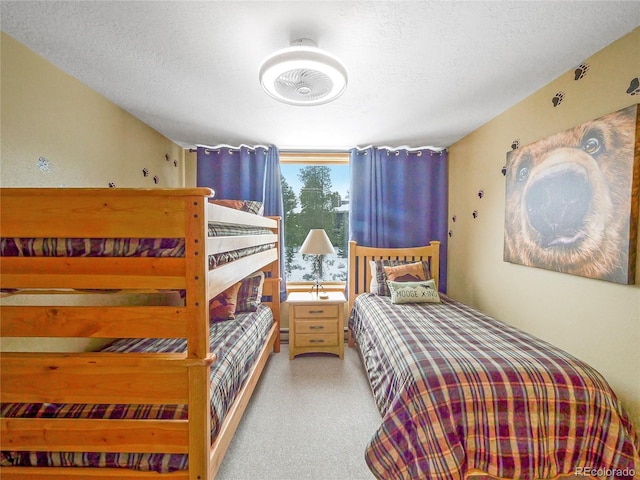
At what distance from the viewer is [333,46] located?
1572mm

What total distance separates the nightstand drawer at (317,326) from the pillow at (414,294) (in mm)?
658

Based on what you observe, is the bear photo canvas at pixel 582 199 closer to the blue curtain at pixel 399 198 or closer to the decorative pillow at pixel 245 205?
the blue curtain at pixel 399 198

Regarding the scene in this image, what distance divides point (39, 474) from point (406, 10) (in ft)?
8.29

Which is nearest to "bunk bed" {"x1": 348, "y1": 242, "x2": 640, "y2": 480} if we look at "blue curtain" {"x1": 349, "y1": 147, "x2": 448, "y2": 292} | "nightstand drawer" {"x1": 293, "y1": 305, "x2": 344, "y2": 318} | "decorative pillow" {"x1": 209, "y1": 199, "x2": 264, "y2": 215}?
"nightstand drawer" {"x1": 293, "y1": 305, "x2": 344, "y2": 318}

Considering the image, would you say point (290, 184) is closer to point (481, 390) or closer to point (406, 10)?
point (406, 10)

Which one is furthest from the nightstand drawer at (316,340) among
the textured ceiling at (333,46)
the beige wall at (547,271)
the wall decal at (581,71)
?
the wall decal at (581,71)

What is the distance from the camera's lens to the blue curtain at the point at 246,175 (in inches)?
132

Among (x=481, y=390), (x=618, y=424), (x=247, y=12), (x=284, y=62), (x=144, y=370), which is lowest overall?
(x=618, y=424)

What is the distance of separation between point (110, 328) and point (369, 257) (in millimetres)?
2635

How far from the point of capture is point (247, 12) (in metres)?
1.33

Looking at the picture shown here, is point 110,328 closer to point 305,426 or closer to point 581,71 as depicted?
point 305,426

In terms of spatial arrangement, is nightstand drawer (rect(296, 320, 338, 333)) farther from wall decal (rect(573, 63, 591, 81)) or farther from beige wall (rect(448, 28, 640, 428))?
wall decal (rect(573, 63, 591, 81))

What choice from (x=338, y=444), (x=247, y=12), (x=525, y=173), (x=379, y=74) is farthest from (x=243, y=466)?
(x=525, y=173)

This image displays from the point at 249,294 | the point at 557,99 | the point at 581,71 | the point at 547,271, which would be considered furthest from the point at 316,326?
the point at 581,71
